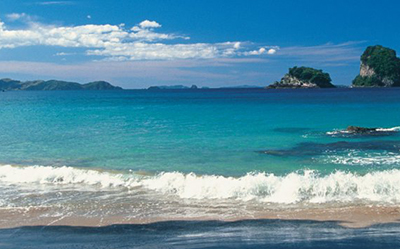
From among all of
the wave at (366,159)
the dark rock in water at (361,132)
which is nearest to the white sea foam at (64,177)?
the wave at (366,159)

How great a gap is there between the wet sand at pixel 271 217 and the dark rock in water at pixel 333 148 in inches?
411

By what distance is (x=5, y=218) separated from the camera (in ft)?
38.8

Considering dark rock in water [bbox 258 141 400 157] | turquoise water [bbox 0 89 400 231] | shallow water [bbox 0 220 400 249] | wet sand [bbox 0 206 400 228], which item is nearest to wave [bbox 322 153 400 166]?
turquoise water [bbox 0 89 400 231]

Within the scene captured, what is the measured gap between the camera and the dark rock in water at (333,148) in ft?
75.3

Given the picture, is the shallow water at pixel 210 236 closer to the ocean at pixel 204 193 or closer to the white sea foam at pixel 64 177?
the ocean at pixel 204 193

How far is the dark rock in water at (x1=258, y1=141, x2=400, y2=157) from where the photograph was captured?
904 inches

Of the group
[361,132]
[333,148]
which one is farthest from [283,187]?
[361,132]

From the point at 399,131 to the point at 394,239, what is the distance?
25016mm

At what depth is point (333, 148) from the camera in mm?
24250

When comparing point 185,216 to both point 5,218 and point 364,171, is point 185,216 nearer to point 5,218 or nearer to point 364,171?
point 5,218

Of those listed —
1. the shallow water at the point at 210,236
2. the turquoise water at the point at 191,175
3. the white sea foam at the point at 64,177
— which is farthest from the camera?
the white sea foam at the point at 64,177

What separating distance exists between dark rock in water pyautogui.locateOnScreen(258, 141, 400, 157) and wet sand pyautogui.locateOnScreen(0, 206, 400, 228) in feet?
34.2

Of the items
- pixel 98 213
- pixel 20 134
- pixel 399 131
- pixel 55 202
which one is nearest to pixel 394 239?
pixel 98 213

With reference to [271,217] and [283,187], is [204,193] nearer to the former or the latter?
[283,187]
